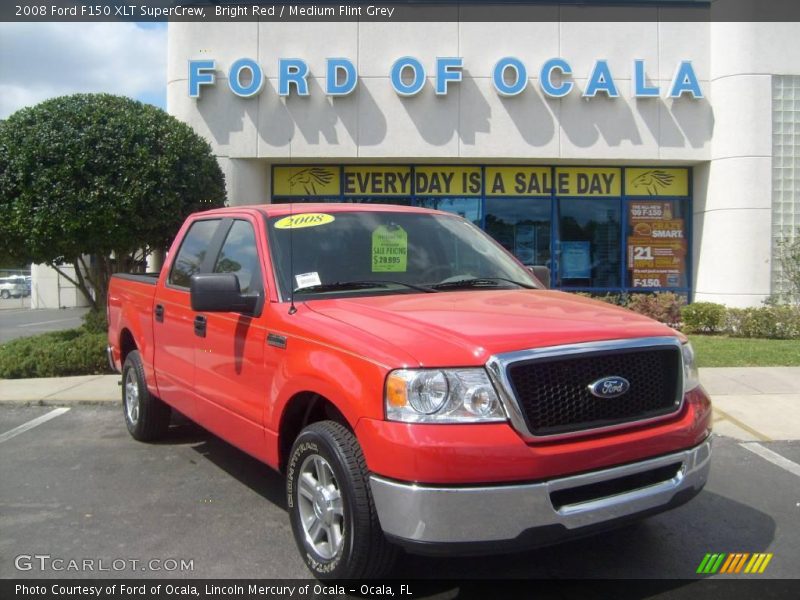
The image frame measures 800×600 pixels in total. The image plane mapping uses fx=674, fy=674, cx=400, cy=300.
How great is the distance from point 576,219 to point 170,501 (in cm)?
1197

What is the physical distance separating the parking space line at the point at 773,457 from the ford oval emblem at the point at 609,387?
→ 299cm

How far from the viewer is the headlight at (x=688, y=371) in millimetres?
3299

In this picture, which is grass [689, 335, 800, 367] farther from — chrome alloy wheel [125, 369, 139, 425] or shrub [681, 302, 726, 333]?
chrome alloy wheel [125, 369, 139, 425]

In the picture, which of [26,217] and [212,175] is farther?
[212,175]

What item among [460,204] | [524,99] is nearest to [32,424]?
[460,204]

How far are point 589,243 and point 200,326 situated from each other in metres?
11.8

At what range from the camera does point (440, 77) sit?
13094 mm

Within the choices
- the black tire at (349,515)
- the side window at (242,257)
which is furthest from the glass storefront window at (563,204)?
the black tire at (349,515)

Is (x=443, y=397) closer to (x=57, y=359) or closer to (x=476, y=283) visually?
(x=476, y=283)

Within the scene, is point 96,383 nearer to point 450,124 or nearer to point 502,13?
point 450,124

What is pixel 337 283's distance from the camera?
3840 mm

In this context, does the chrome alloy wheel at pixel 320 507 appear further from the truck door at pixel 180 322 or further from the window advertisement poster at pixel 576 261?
the window advertisement poster at pixel 576 261

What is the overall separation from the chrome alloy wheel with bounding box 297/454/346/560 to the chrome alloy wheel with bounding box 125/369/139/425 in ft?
9.77

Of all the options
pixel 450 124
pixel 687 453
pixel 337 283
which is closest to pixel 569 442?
pixel 687 453
